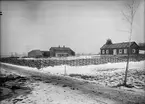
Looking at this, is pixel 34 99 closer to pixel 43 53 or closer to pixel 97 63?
pixel 97 63

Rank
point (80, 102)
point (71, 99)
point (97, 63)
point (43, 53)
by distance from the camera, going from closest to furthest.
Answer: point (80, 102), point (71, 99), point (97, 63), point (43, 53)

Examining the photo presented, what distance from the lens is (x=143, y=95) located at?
225 inches

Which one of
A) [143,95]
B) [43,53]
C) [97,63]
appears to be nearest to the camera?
[143,95]

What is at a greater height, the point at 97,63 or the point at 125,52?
the point at 125,52

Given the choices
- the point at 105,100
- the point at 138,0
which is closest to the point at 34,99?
the point at 105,100

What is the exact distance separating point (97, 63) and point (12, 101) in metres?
14.9

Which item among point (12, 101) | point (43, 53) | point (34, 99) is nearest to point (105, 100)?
point (34, 99)

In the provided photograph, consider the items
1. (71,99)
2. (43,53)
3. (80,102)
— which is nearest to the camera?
(80,102)

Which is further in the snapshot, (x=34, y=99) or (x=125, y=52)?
(x=125, y=52)

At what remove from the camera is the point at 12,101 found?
5.09m

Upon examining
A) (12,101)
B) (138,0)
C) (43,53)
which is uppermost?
(138,0)

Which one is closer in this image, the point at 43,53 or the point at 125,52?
the point at 125,52

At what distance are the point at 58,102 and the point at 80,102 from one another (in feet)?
3.65

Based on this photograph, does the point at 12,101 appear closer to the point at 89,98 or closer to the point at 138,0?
the point at 89,98
